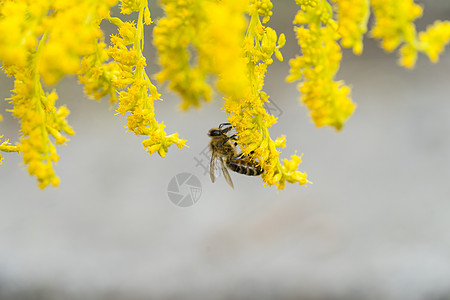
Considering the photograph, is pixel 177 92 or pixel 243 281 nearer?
pixel 177 92

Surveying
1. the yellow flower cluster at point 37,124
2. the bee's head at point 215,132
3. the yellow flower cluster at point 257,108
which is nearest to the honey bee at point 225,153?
the bee's head at point 215,132

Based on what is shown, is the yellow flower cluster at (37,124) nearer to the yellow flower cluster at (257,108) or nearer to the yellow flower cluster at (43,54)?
the yellow flower cluster at (43,54)

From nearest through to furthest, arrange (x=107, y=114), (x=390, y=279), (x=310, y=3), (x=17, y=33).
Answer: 1. (x=17, y=33)
2. (x=310, y=3)
3. (x=390, y=279)
4. (x=107, y=114)

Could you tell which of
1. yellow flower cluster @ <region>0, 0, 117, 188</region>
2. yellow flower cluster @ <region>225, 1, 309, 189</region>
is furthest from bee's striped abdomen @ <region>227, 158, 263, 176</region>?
yellow flower cluster @ <region>0, 0, 117, 188</region>

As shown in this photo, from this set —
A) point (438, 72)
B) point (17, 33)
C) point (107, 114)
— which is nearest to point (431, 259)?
point (438, 72)

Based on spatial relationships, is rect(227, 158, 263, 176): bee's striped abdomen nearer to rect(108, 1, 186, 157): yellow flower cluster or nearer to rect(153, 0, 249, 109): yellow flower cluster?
rect(108, 1, 186, 157): yellow flower cluster

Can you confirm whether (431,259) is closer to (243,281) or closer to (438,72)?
(243,281)
